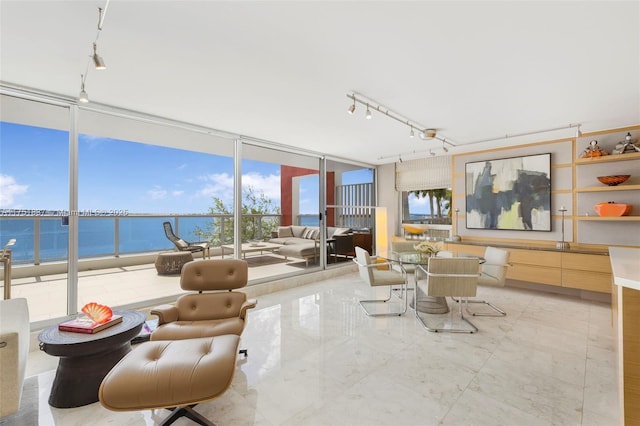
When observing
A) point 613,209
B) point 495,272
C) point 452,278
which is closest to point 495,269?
point 495,272

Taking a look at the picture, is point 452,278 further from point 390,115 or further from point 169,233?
point 169,233

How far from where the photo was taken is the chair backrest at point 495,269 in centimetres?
365

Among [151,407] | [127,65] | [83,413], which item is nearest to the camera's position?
[151,407]

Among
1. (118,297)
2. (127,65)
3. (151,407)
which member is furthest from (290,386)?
(118,297)

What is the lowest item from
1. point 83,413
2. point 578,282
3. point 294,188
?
point 83,413

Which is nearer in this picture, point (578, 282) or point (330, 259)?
point (578, 282)

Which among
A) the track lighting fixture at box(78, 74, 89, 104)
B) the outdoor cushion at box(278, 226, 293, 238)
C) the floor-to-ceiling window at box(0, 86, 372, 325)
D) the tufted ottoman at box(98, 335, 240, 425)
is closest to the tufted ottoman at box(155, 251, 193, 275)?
the floor-to-ceiling window at box(0, 86, 372, 325)

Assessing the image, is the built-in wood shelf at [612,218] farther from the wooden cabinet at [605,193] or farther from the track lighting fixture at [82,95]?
the track lighting fixture at [82,95]

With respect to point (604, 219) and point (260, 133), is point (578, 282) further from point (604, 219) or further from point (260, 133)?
point (260, 133)

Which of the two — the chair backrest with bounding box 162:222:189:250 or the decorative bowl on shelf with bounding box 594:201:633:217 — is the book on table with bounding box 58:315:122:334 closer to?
the chair backrest with bounding box 162:222:189:250

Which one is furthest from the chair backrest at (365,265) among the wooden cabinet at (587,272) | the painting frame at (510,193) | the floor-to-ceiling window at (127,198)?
the wooden cabinet at (587,272)

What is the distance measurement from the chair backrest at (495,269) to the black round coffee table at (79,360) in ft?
13.3

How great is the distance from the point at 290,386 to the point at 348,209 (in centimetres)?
506

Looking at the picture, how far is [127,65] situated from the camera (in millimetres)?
2328
